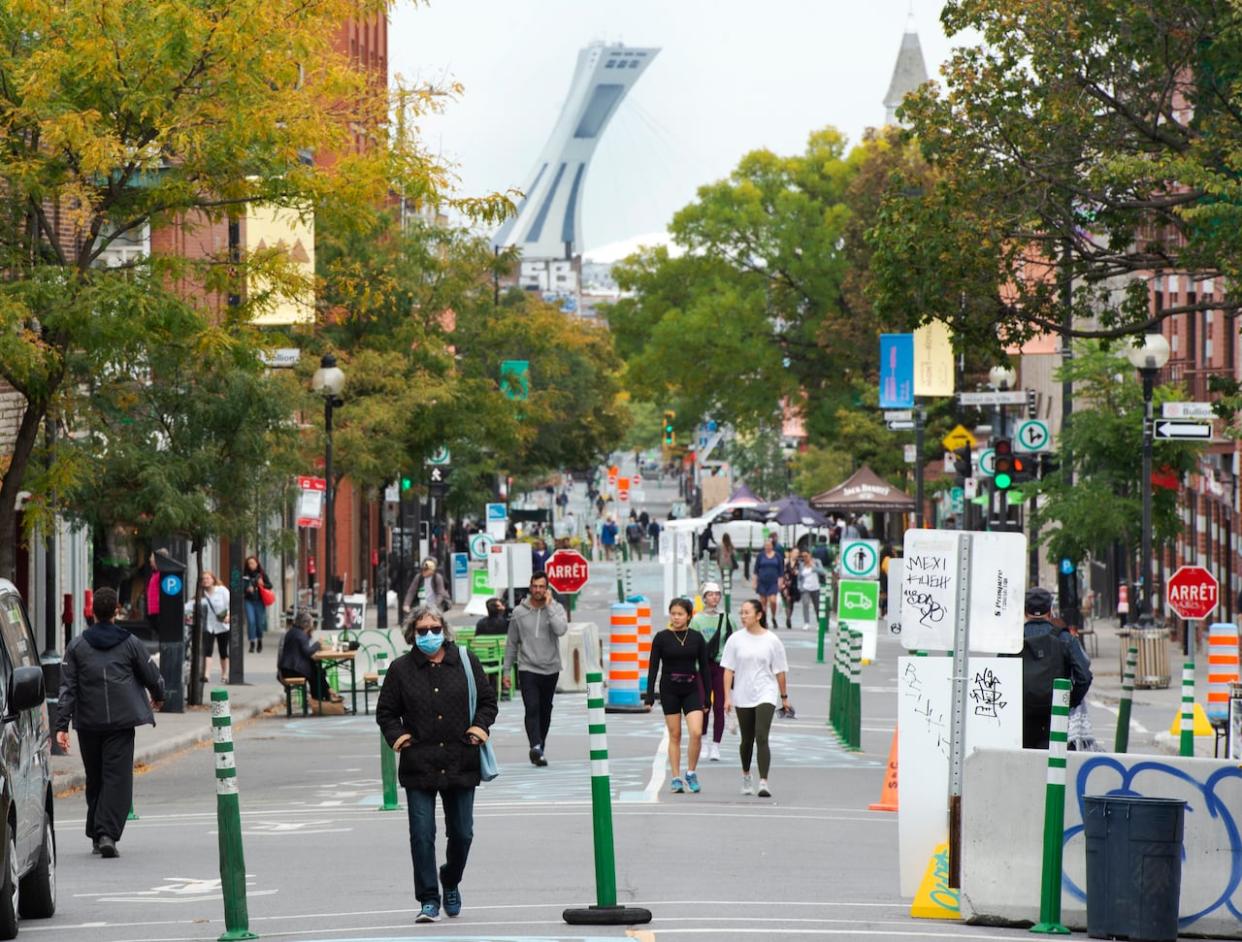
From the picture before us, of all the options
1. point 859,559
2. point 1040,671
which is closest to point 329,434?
point 859,559

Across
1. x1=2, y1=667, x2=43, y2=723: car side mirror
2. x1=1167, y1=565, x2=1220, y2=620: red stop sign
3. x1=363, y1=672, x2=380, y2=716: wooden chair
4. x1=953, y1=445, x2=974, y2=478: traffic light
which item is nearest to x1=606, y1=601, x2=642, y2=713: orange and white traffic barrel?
x1=363, y1=672, x2=380, y2=716: wooden chair

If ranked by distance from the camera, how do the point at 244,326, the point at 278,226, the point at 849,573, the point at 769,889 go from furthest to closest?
the point at 849,573 < the point at 278,226 < the point at 244,326 < the point at 769,889

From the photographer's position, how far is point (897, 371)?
47.7 m

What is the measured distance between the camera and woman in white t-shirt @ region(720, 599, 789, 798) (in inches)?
770

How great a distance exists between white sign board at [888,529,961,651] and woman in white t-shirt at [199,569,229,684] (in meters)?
23.2

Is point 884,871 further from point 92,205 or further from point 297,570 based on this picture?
point 297,570

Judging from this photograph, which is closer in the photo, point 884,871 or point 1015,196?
point 884,871

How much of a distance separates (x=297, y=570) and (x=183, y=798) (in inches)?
1501

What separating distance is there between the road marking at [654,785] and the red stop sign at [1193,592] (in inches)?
266

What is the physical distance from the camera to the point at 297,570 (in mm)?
58938

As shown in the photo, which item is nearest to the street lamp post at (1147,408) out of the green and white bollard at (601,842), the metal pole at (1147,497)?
the metal pole at (1147,497)

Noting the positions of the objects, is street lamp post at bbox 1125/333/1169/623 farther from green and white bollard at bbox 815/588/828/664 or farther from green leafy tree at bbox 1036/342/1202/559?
green and white bollard at bbox 815/588/828/664

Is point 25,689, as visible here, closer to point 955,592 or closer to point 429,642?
point 429,642

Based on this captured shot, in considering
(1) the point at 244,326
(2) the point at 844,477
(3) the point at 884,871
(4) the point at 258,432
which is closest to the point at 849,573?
(4) the point at 258,432
